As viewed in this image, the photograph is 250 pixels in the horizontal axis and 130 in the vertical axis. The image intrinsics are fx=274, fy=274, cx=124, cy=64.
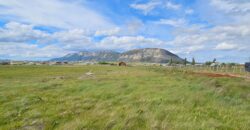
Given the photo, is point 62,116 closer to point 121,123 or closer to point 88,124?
point 88,124

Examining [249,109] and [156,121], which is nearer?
[156,121]

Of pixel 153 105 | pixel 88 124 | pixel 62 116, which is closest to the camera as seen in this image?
pixel 88 124

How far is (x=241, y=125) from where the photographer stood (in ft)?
35.2

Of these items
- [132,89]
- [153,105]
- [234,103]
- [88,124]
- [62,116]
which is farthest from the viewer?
[132,89]

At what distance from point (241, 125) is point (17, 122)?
902cm

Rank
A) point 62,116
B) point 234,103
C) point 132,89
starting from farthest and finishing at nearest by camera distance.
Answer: point 132,89
point 234,103
point 62,116

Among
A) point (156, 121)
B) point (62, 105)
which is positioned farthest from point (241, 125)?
point (62, 105)

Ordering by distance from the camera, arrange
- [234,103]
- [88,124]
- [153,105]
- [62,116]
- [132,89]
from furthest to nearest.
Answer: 1. [132,89]
2. [234,103]
3. [153,105]
4. [62,116]
5. [88,124]

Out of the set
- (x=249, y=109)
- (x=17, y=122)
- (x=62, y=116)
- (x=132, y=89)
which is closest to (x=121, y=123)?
(x=62, y=116)

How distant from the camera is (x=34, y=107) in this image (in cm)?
1420

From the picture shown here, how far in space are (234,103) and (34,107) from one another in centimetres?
1086

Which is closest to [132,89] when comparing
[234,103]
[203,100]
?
[203,100]

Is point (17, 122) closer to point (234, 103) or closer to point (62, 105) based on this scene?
point (62, 105)

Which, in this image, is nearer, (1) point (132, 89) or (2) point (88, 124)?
(2) point (88, 124)
